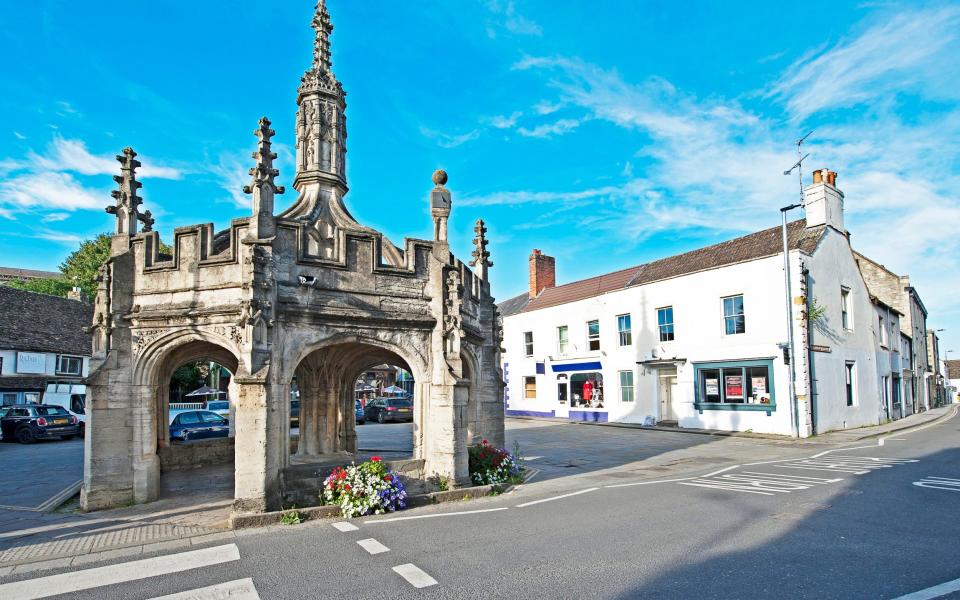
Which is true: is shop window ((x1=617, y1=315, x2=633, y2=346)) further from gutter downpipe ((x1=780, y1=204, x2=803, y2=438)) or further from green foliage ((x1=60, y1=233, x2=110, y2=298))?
green foliage ((x1=60, y1=233, x2=110, y2=298))

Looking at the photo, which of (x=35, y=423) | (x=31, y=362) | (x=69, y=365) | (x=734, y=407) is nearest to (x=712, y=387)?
(x=734, y=407)

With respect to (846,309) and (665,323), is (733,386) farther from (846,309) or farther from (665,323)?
(846,309)

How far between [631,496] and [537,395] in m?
24.7

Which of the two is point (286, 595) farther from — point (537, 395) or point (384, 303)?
point (537, 395)

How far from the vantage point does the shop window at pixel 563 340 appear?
110 feet

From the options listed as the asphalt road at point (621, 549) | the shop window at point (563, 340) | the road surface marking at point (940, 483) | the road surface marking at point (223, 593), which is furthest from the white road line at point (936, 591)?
the shop window at point (563, 340)

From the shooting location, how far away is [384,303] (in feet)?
36.6

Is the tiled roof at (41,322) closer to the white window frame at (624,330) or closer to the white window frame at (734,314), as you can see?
the white window frame at (624,330)

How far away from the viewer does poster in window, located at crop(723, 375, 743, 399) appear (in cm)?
2427

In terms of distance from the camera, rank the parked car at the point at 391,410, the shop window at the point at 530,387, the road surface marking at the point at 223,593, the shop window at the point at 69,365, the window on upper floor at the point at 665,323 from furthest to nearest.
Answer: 1. the shop window at the point at 530,387
2. the parked car at the point at 391,410
3. the shop window at the point at 69,365
4. the window on upper floor at the point at 665,323
5. the road surface marking at the point at 223,593

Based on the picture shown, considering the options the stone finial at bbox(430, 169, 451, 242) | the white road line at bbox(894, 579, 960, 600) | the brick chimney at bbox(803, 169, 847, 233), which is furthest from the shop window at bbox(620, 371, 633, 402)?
Result: the white road line at bbox(894, 579, 960, 600)

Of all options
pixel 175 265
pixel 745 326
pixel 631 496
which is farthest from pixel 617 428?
pixel 175 265

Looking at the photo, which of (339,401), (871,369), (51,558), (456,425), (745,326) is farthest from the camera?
(871,369)

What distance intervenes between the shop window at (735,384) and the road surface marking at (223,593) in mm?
22068
